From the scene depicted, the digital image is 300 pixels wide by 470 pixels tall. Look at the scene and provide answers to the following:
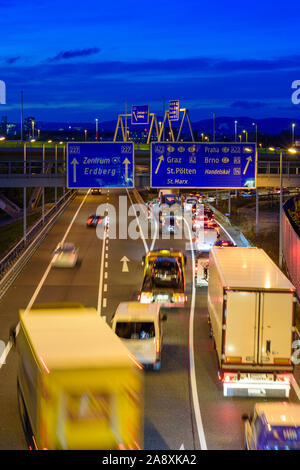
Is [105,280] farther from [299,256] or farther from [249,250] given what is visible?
[249,250]

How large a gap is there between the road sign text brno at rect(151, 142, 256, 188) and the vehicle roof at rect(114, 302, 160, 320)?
45.7ft

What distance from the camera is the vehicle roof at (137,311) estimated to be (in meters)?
20.2

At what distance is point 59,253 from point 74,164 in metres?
7.01

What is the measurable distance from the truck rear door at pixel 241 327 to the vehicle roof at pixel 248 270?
308 millimetres

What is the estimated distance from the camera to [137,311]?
809 inches

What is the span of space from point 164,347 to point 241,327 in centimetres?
564

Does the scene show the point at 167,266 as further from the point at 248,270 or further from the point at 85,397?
the point at 85,397

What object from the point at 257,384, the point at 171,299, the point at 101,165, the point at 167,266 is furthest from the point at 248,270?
the point at 101,165

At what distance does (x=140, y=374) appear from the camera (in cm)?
1178

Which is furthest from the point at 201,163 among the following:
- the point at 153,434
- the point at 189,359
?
the point at 153,434

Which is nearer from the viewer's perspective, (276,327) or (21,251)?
(276,327)

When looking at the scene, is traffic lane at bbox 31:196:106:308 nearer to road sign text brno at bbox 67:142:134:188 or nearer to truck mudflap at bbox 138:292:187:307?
truck mudflap at bbox 138:292:187:307

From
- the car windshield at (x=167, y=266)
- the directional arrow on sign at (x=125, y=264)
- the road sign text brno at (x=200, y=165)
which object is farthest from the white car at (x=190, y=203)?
the car windshield at (x=167, y=266)

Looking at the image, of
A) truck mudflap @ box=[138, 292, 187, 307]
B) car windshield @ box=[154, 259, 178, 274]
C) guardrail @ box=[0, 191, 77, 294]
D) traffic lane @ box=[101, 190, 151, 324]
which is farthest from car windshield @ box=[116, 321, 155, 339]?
guardrail @ box=[0, 191, 77, 294]
